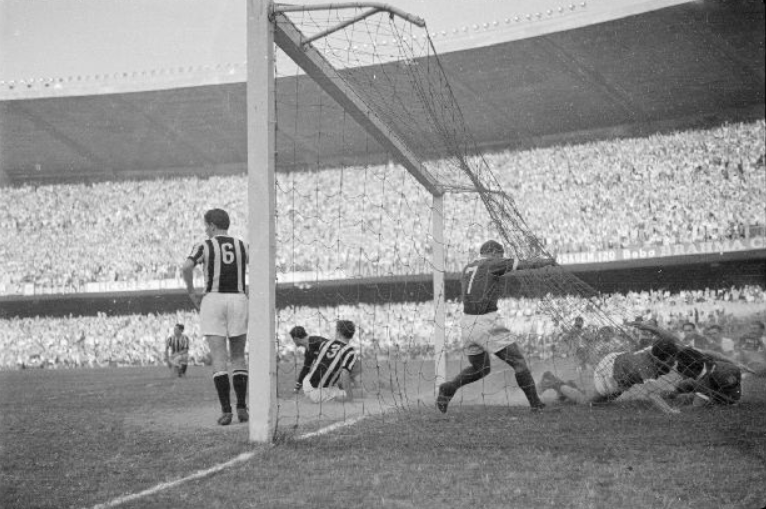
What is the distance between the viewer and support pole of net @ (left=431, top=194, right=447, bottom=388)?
9.04 metres

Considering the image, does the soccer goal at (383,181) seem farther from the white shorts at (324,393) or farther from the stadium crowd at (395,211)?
the stadium crowd at (395,211)

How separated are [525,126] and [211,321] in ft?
80.3

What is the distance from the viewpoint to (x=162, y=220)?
31.2 meters

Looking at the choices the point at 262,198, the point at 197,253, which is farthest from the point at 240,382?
the point at 262,198

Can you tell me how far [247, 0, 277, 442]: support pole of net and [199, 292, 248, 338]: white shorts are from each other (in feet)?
3.06

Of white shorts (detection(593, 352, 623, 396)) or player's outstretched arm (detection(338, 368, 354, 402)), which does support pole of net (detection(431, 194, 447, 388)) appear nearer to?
player's outstretched arm (detection(338, 368, 354, 402))

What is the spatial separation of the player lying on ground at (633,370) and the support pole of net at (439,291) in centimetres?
216

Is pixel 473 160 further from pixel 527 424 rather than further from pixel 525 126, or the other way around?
pixel 525 126

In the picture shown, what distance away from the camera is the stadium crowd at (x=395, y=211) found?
22656 millimetres

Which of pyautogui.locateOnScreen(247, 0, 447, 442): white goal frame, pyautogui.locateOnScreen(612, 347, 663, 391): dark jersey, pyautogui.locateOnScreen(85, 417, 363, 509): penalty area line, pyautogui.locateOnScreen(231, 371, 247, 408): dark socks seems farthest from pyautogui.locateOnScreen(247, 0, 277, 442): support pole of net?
pyautogui.locateOnScreen(612, 347, 663, 391): dark jersey

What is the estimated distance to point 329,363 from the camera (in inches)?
319

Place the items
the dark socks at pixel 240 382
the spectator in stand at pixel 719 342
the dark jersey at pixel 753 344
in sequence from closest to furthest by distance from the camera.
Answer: the dark socks at pixel 240 382 < the dark jersey at pixel 753 344 < the spectator in stand at pixel 719 342

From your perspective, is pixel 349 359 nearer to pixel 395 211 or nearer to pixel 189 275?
pixel 189 275

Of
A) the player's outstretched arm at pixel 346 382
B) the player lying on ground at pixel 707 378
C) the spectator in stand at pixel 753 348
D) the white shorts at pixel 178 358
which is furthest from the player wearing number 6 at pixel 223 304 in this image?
the white shorts at pixel 178 358
